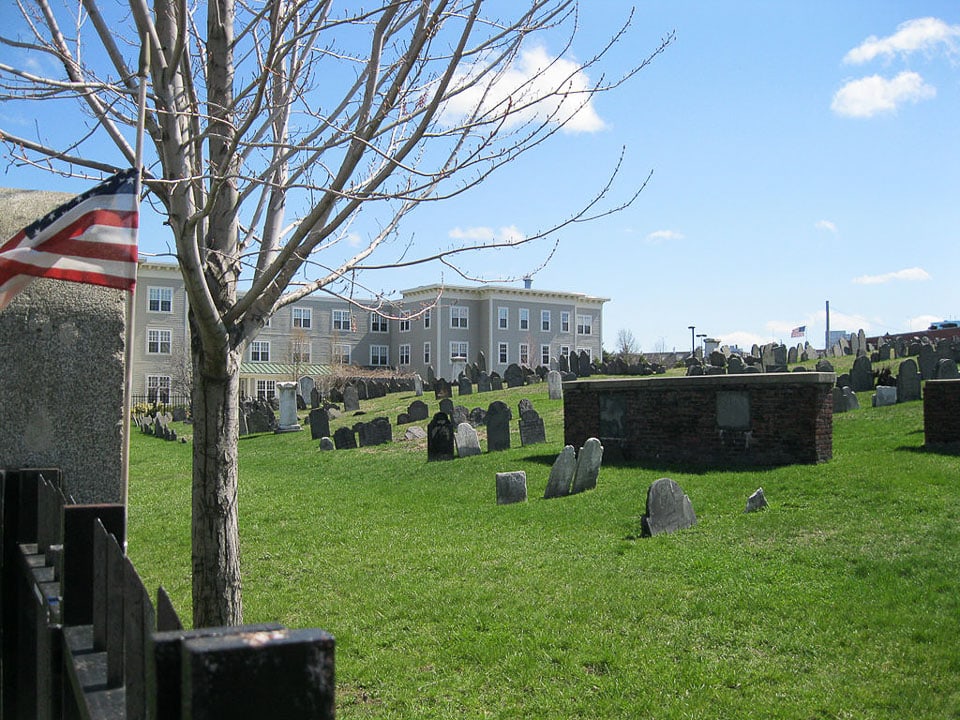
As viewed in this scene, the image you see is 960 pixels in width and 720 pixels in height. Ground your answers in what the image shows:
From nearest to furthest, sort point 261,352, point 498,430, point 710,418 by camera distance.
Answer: point 710,418 → point 498,430 → point 261,352

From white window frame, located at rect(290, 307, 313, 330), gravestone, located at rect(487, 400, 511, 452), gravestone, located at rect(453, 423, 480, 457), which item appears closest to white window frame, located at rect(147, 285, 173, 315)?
white window frame, located at rect(290, 307, 313, 330)

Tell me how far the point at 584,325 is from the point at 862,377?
50301 millimetres

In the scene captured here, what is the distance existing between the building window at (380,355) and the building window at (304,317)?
6.43 metres

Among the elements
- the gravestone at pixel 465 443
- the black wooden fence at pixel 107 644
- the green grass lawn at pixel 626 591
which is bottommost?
the green grass lawn at pixel 626 591

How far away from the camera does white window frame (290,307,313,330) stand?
65188mm

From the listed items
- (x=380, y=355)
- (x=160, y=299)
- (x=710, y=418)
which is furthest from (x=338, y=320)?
(x=710, y=418)

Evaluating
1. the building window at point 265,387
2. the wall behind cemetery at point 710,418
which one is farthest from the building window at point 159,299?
the wall behind cemetery at point 710,418

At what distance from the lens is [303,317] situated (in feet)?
216

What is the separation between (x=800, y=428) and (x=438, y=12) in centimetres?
973

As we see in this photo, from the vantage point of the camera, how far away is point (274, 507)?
41.3 ft

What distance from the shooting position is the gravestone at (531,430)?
1742 centimetres

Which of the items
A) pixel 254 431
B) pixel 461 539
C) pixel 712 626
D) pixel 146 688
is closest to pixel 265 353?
pixel 254 431

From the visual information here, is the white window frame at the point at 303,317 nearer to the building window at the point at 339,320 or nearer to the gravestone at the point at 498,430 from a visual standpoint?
the building window at the point at 339,320

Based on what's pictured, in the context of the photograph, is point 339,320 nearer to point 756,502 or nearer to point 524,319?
point 524,319
